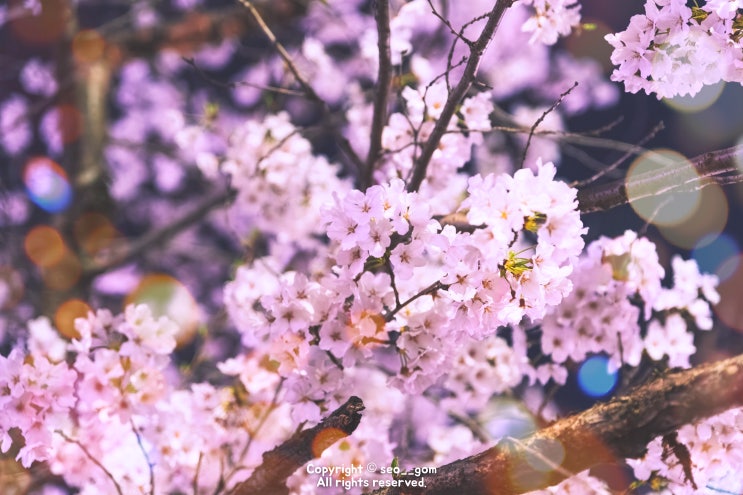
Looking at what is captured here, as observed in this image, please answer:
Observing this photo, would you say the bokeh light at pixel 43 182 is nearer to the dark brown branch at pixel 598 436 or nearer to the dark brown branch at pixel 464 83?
the dark brown branch at pixel 464 83

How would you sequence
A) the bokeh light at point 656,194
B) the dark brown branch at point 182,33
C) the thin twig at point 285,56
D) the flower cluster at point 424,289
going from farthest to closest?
the dark brown branch at point 182,33, the thin twig at point 285,56, the bokeh light at point 656,194, the flower cluster at point 424,289

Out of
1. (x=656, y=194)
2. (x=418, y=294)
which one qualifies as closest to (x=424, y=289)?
(x=418, y=294)

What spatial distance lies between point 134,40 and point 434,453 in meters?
5.18

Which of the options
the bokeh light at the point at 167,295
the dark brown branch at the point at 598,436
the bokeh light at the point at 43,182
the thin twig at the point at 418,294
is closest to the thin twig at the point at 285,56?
the thin twig at the point at 418,294

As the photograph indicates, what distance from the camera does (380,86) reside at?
106 inches

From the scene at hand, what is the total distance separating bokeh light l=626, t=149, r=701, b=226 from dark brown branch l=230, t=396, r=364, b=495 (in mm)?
1301

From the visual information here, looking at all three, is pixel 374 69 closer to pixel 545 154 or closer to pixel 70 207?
pixel 70 207

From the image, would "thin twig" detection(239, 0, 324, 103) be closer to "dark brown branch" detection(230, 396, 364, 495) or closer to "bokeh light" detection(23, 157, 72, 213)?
"dark brown branch" detection(230, 396, 364, 495)

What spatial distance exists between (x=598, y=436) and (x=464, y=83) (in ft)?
4.35

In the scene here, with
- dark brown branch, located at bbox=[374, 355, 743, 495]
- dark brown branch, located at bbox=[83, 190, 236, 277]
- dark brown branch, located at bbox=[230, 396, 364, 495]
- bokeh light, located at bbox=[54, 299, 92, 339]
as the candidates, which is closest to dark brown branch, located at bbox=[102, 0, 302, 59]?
dark brown branch, located at bbox=[83, 190, 236, 277]

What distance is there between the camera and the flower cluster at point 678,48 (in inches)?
76.9

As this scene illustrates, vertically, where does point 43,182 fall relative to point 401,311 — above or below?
above

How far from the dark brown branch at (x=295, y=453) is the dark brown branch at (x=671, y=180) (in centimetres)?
120

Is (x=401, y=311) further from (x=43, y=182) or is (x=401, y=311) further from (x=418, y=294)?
(x=43, y=182)
